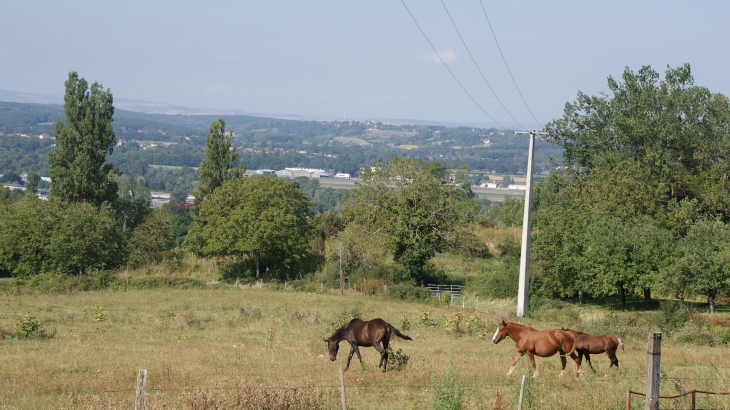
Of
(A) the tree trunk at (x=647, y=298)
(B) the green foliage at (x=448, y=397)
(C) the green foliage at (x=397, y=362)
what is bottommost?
(A) the tree trunk at (x=647, y=298)

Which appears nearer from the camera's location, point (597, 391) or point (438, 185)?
point (597, 391)

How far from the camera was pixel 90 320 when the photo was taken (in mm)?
29266

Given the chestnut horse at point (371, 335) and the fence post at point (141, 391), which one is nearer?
the fence post at point (141, 391)

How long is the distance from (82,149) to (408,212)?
3029 centimetres

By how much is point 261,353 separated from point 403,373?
17.7 feet

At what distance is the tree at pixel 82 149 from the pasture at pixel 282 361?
2467 cm

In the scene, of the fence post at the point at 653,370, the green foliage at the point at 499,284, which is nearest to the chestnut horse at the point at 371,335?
the fence post at the point at 653,370

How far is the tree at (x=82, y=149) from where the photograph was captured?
6003 cm

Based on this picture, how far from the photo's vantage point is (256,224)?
49.8 m

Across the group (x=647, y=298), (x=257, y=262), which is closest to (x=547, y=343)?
(x=647, y=298)

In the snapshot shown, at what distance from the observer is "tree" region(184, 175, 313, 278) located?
4988 cm

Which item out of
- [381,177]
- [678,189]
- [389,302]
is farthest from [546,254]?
[678,189]

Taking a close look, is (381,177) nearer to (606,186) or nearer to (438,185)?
(438,185)

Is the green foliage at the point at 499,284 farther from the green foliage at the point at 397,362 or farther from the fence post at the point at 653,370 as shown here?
the fence post at the point at 653,370
